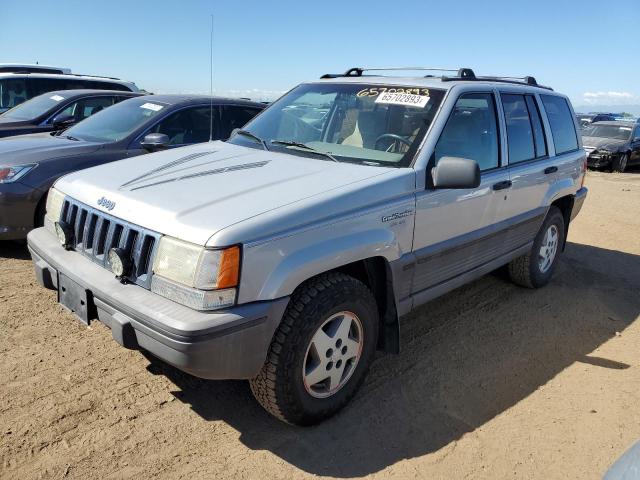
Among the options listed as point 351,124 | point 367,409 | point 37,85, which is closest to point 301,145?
point 351,124

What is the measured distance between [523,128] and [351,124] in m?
1.63

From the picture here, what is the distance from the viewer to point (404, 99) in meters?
3.53

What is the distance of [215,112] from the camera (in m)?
6.44

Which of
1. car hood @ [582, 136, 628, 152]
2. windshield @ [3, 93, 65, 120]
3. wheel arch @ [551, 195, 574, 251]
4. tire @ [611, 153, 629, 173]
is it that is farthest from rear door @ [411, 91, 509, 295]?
tire @ [611, 153, 629, 173]

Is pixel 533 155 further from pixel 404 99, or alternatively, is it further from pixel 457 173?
pixel 457 173

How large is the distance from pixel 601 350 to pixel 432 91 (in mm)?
2371

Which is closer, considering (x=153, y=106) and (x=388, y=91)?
(x=388, y=91)

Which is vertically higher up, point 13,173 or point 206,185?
point 206,185

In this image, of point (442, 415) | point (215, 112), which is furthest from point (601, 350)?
point (215, 112)

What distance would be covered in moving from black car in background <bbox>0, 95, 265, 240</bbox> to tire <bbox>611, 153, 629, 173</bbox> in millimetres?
13773

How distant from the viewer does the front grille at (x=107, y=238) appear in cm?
255

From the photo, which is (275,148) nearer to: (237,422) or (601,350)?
(237,422)

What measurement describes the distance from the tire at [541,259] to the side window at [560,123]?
0.61 m

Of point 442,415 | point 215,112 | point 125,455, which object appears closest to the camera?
point 125,455
